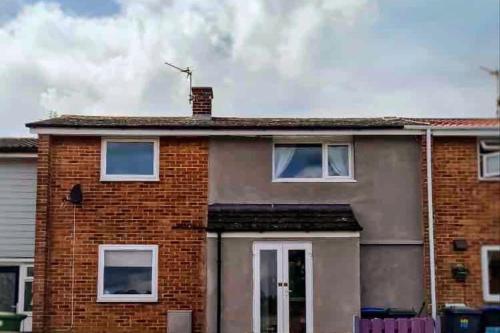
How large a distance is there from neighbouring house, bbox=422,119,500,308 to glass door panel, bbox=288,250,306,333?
2351 mm

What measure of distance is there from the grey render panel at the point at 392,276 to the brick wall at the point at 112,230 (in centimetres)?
299

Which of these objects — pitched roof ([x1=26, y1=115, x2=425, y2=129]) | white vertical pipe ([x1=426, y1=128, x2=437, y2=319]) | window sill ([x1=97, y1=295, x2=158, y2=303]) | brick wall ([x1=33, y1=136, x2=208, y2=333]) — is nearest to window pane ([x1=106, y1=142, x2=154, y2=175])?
brick wall ([x1=33, y1=136, x2=208, y2=333])

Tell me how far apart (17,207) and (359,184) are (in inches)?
282

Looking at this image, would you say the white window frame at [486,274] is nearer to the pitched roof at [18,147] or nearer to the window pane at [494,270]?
the window pane at [494,270]

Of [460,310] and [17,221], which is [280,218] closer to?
[460,310]

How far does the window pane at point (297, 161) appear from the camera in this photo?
14.0m

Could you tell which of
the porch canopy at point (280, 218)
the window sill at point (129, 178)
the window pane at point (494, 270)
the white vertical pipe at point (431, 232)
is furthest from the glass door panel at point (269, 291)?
the window pane at point (494, 270)

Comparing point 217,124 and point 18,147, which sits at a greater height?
point 217,124

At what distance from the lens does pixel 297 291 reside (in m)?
12.9

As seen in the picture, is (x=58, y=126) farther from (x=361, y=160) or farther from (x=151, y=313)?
(x=361, y=160)

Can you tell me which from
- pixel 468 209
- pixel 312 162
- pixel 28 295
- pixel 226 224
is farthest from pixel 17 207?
pixel 468 209

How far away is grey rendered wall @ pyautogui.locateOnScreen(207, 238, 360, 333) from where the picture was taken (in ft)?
41.7

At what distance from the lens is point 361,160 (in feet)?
45.5

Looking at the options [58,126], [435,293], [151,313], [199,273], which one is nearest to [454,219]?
[435,293]
